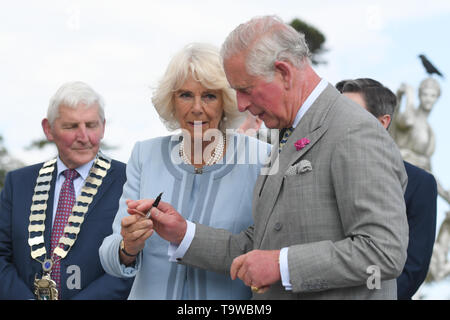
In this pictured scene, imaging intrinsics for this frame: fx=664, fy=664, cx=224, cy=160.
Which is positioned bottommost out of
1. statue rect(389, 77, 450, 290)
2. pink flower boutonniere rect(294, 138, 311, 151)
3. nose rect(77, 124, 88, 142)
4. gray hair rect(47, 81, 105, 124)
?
pink flower boutonniere rect(294, 138, 311, 151)

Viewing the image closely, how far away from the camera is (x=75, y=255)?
410 cm

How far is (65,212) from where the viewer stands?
4.25 metres

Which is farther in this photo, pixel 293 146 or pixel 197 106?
pixel 197 106

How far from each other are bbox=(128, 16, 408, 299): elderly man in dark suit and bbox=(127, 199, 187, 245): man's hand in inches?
0.6

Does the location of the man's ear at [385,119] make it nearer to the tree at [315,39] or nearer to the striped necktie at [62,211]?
the striped necktie at [62,211]

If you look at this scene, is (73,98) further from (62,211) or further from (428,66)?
(428,66)

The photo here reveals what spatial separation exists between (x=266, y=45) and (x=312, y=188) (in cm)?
63

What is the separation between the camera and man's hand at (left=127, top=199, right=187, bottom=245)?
3.05m

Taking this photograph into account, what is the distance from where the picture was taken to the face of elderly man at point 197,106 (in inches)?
131

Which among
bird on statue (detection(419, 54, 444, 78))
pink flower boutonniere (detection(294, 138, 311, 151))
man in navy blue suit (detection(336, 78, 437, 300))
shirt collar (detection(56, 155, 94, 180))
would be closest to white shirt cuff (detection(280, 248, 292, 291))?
pink flower boutonniere (detection(294, 138, 311, 151))

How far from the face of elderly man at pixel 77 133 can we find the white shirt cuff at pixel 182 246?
142 centimetres

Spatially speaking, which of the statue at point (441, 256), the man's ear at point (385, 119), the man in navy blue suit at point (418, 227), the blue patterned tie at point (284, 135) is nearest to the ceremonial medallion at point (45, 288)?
the blue patterned tie at point (284, 135)

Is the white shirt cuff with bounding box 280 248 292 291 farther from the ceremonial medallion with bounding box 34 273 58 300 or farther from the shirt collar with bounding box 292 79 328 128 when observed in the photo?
the ceremonial medallion with bounding box 34 273 58 300

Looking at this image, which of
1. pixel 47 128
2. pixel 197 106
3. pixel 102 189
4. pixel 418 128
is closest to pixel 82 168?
pixel 102 189
